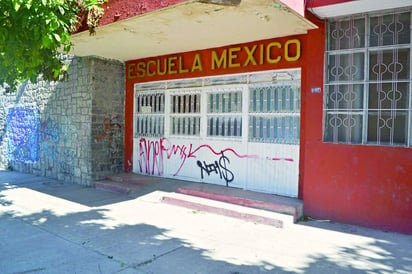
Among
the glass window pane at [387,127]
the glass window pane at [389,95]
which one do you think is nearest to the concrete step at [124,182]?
the glass window pane at [387,127]

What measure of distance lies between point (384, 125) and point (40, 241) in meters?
5.10

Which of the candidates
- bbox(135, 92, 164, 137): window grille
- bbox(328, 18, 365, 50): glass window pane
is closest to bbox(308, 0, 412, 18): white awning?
bbox(328, 18, 365, 50): glass window pane

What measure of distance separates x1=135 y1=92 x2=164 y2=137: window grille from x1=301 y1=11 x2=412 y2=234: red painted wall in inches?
147

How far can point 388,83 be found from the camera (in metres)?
4.79

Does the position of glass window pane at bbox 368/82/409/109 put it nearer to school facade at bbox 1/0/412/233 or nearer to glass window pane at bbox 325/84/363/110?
school facade at bbox 1/0/412/233

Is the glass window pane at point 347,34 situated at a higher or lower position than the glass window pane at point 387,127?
higher

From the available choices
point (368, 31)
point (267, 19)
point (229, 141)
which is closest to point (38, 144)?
point (229, 141)

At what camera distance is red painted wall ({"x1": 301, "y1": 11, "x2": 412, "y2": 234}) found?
4648 mm

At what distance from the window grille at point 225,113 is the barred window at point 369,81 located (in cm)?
193

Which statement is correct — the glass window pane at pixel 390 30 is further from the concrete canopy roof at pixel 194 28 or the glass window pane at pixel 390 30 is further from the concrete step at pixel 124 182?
the concrete step at pixel 124 182

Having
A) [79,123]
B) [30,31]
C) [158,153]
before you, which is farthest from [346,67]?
[79,123]

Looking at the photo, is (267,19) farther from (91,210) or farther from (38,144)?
(38,144)

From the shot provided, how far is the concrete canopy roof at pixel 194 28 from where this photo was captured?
4.65 metres

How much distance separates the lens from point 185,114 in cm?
768
